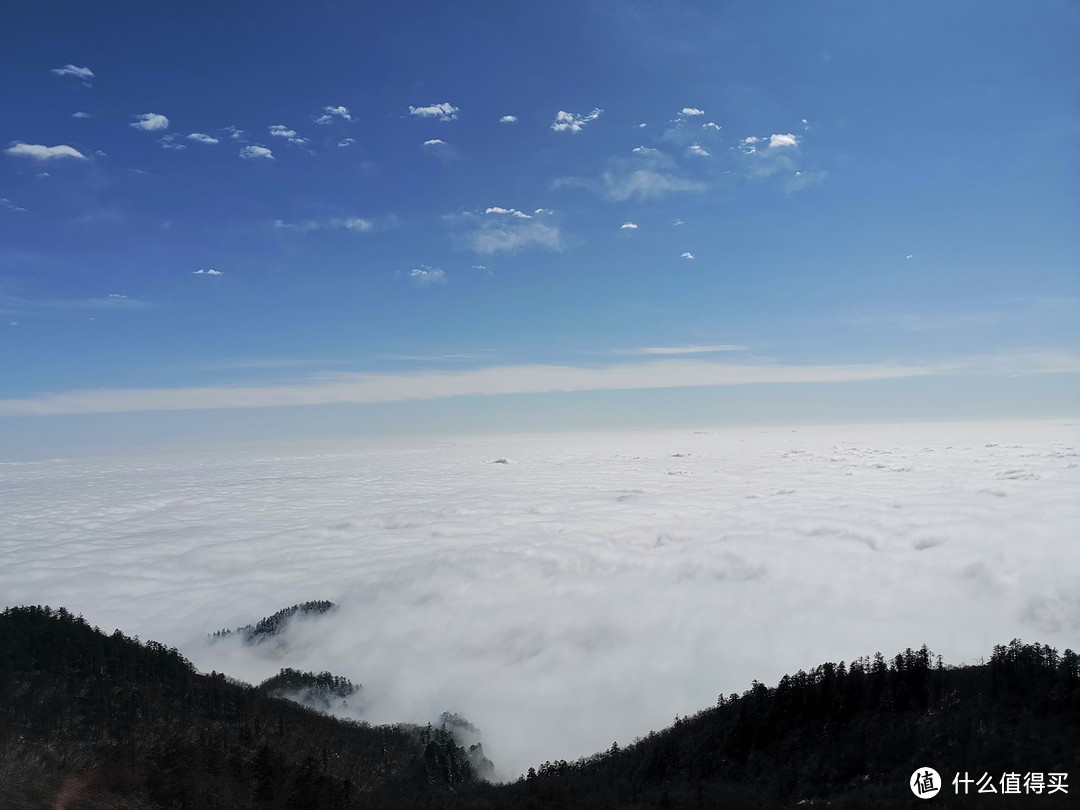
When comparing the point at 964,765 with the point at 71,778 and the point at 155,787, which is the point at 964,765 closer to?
the point at 155,787

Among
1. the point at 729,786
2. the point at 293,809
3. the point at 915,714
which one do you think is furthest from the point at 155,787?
the point at 915,714

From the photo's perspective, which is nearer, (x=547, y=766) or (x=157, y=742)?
(x=157, y=742)

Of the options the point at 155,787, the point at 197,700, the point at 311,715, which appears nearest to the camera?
the point at 155,787

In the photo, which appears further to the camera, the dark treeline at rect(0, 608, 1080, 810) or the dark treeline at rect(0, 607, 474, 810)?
the dark treeline at rect(0, 607, 474, 810)

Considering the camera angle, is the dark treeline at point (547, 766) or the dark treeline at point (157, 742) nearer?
the dark treeline at point (547, 766)

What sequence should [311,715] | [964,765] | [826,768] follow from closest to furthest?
[964,765] < [826,768] < [311,715]

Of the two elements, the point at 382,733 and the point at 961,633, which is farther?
the point at 961,633

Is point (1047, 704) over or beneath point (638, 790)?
over

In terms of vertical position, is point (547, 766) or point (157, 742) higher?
point (157, 742)
